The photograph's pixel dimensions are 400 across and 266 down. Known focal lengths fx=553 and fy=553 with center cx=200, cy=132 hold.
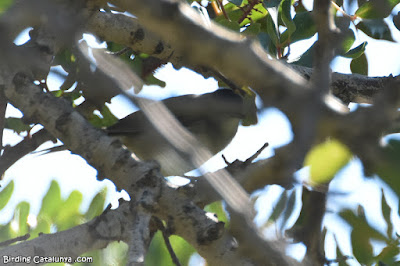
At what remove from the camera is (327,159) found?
3.99 ft

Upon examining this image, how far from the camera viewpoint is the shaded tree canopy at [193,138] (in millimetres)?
980

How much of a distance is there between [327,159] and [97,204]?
1.75 meters

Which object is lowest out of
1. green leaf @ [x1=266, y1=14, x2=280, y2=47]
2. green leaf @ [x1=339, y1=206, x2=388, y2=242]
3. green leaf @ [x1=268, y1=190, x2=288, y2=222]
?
green leaf @ [x1=266, y1=14, x2=280, y2=47]

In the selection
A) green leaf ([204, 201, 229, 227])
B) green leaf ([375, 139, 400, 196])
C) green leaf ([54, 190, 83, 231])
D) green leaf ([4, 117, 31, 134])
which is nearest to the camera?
green leaf ([375, 139, 400, 196])

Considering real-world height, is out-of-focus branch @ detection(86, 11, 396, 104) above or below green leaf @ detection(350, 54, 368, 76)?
above

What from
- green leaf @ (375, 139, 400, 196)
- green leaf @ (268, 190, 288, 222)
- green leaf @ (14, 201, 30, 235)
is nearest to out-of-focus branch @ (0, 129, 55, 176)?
green leaf @ (14, 201, 30, 235)

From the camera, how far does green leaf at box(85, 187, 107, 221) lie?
2.72 meters

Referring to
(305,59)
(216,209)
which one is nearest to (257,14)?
(305,59)

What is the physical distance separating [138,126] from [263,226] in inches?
122

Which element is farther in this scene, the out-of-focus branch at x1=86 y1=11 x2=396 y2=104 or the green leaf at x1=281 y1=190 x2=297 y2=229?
the out-of-focus branch at x1=86 y1=11 x2=396 y2=104

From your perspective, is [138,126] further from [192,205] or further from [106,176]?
[192,205]

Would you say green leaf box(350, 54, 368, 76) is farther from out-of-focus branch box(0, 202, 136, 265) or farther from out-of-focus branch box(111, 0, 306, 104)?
out-of-focus branch box(111, 0, 306, 104)

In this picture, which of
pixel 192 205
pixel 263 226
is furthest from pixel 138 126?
pixel 263 226

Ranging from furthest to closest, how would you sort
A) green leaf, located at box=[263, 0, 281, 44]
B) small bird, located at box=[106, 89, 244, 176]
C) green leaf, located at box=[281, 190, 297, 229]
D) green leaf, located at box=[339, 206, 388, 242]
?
small bird, located at box=[106, 89, 244, 176]
green leaf, located at box=[263, 0, 281, 44]
green leaf, located at box=[281, 190, 297, 229]
green leaf, located at box=[339, 206, 388, 242]
